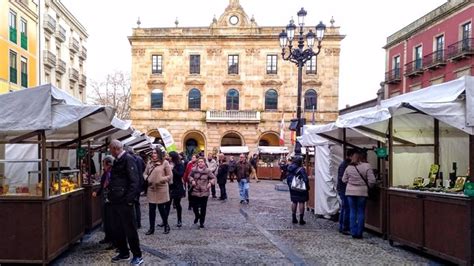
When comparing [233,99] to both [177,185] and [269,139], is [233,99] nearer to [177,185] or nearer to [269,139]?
[269,139]

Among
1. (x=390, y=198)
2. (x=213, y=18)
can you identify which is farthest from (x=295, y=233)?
(x=213, y=18)

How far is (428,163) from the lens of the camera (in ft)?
31.6

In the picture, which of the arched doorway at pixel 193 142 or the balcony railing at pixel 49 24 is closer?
the balcony railing at pixel 49 24

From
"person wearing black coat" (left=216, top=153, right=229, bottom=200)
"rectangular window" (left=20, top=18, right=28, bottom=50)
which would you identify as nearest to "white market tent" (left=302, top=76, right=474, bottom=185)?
"person wearing black coat" (left=216, top=153, right=229, bottom=200)

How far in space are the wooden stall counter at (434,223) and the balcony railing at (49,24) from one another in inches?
1361

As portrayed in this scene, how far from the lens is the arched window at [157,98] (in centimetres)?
4484

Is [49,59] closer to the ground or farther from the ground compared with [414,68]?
farther from the ground

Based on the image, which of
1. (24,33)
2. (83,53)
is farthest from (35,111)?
(83,53)

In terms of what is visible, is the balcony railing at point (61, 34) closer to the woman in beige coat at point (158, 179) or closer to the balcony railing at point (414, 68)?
the balcony railing at point (414, 68)

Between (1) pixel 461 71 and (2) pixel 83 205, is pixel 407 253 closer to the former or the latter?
(2) pixel 83 205

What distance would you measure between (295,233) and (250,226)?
4.18 feet

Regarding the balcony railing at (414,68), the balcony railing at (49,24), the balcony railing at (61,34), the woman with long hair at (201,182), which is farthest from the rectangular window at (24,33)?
the woman with long hair at (201,182)

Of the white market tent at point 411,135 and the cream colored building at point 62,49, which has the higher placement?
the cream colored building at point 62,49

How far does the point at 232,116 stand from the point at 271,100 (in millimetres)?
3993
